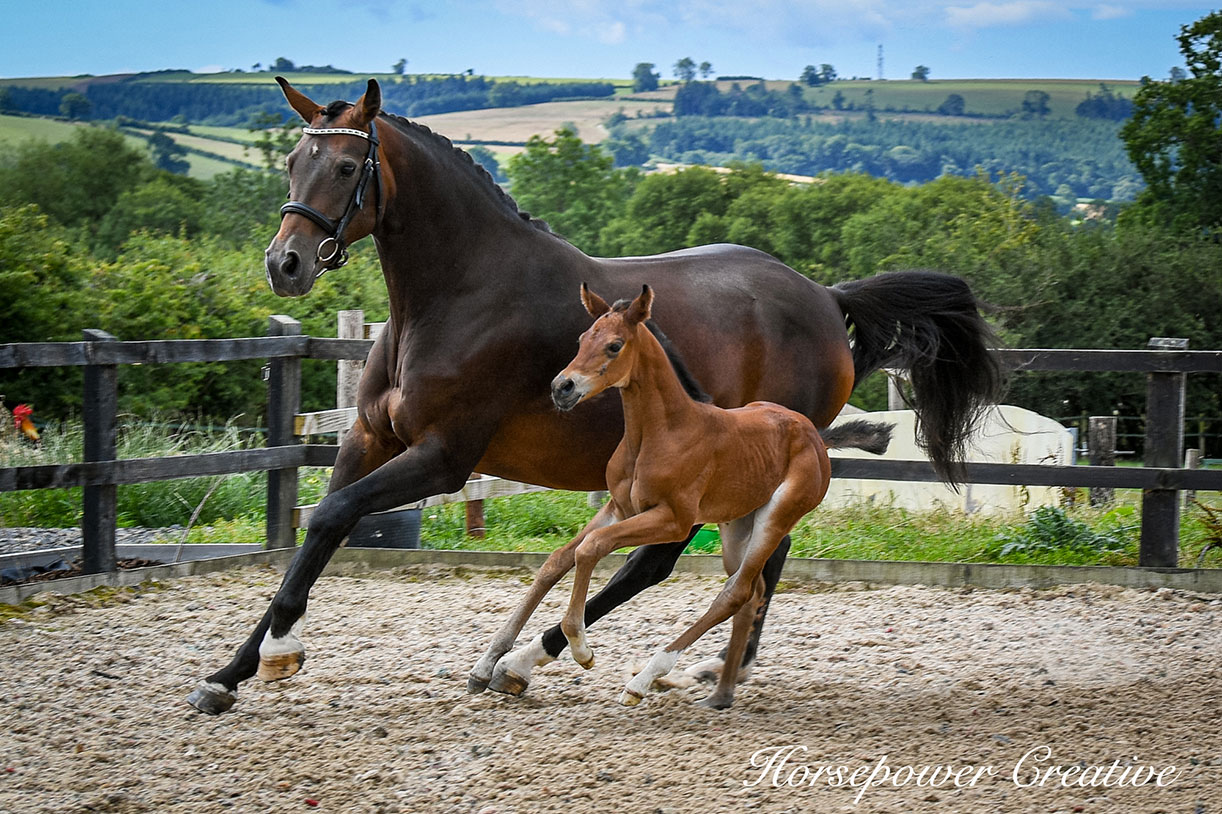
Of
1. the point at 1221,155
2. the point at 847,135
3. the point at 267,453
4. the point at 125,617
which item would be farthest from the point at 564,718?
the point at 847,135

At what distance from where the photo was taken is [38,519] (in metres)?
8.16

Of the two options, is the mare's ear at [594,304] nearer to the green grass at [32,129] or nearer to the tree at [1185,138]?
the tree at [1185,138]

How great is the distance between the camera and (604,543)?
3.45m

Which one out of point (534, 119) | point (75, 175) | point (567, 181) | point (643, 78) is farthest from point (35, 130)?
point (643, 78)

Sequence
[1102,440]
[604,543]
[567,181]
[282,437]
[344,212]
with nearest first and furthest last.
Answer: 1. [604,543]
2. [344,212]
3. [282,437]
4. [1102,440]
5. [567,181]

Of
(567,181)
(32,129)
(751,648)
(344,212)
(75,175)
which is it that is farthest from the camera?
(32,129)

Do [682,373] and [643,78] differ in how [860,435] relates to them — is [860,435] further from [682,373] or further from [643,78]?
[643,78]

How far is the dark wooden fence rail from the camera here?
5621 mm

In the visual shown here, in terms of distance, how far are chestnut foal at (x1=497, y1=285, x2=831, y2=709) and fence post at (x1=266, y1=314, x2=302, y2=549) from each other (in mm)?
3148

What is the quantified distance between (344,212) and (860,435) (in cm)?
222

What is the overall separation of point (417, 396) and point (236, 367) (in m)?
11.1

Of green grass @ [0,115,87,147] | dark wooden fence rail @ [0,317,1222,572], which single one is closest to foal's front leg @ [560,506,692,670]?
dark wooden fence rail @ [0,317,1222,572]

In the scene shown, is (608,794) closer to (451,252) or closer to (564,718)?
(564,718)

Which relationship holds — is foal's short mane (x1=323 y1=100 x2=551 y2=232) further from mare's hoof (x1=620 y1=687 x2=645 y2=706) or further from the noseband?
mare's hoof (x1=620 y1=687 x2=645 y2=706)
